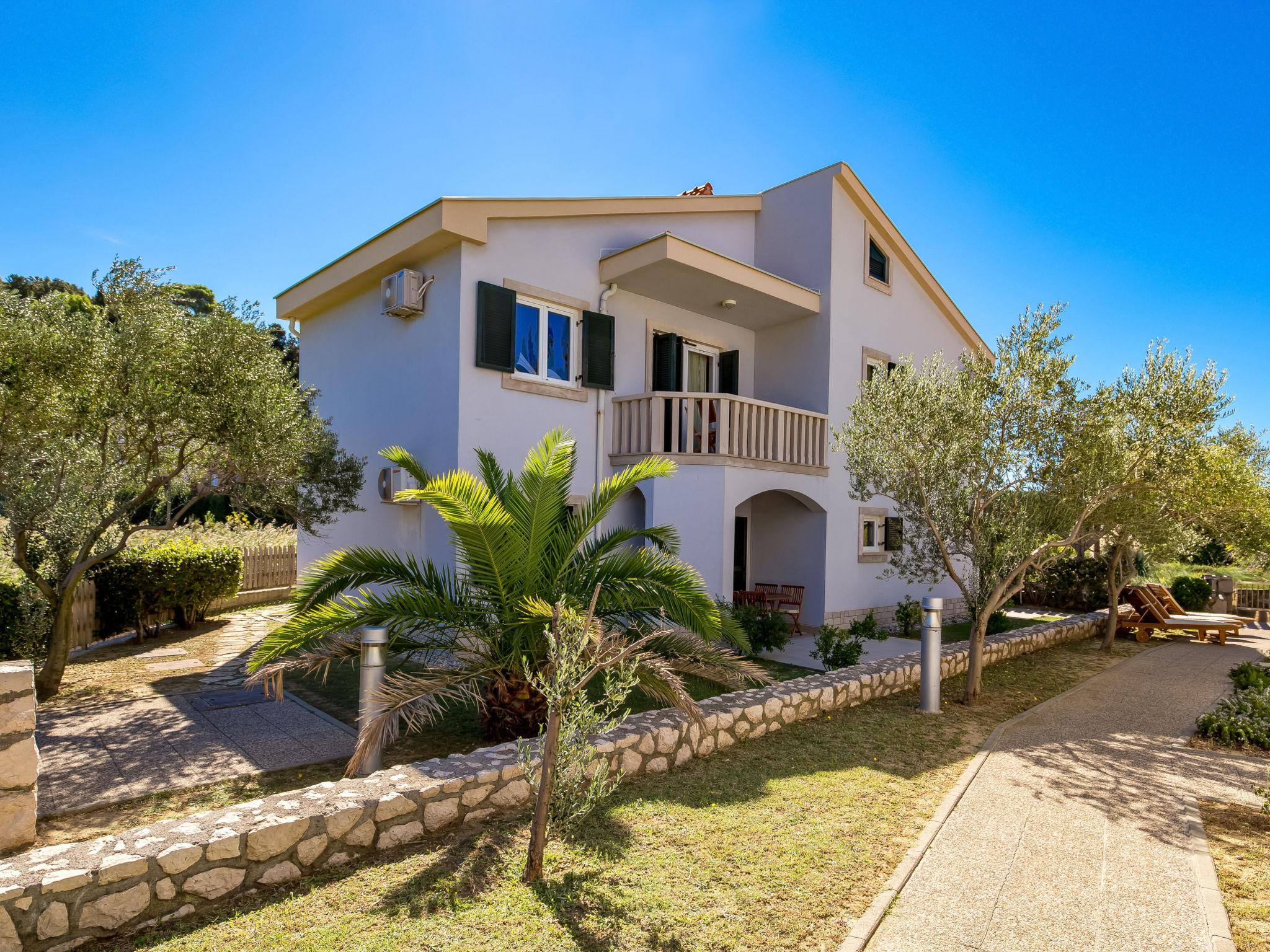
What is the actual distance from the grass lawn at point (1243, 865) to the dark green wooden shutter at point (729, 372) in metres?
9.60

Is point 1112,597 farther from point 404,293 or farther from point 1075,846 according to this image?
point 404,293

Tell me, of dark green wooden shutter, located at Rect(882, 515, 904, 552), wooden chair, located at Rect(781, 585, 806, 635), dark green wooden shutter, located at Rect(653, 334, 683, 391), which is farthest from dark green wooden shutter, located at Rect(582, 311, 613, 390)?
dark green wooden shutter, located at Rect(882, 515, 904, 552)

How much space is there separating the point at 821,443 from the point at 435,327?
730 cm

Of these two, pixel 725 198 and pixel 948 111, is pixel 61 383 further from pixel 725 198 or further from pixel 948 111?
pixel 948 111

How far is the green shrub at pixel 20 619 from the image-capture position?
8.34m

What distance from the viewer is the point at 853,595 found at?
1380cm

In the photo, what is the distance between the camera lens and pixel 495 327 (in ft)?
32.9

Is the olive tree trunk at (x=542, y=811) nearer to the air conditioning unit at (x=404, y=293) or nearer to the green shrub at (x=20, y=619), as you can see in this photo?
the green shrub at (x=20, y=619)

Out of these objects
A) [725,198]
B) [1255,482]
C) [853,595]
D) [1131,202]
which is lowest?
[853,595]

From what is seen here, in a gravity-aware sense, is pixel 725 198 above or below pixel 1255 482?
above

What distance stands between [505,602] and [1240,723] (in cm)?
794

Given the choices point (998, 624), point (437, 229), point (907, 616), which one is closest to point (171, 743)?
point (437, 229)

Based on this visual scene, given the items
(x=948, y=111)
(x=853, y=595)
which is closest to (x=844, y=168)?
(x=948, y=111)

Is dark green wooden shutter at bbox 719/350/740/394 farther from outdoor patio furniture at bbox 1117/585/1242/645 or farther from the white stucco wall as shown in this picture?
outdoor patio furniture at bbox 1117/585/1242/645
